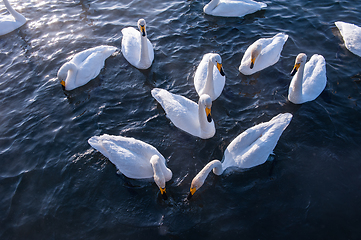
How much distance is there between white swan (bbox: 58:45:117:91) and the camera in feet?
31.4

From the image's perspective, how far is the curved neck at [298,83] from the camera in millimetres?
8495

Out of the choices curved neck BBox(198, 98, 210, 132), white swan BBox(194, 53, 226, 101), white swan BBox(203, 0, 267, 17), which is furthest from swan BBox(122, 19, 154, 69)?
white swan BBox(203, 0, 267, 17)

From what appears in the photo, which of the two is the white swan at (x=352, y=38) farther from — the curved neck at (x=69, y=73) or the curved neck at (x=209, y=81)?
the curved neck at (x=69, y=73)

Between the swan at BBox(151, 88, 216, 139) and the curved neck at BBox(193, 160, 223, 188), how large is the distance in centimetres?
129

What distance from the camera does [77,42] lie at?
12.1 m

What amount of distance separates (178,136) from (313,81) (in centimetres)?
519

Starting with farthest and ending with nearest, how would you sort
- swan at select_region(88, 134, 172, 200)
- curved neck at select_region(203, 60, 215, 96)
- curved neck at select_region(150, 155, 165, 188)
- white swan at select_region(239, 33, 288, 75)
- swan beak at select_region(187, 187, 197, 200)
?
white swan at select_region(239, 33, 288, 75) < curved neck at select_region(203, 60, 215, 96) < swan at select_region(88, 134, 172, 200) < swan beak at select_region(187, 187, 197, 200) < curved neck at select_region(150, 155, 165, 188)

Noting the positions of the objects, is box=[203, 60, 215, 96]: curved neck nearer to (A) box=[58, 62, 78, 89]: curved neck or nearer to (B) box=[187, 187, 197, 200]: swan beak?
(B) box=[187, 187, 197, 200]: swan beak

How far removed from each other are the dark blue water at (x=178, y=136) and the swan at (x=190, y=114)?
16.2 inches

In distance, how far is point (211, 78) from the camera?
8.52 metres

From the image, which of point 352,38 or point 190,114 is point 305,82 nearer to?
point 352,38

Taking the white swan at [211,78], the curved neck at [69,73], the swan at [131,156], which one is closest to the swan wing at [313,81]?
the white swan at [211,78]

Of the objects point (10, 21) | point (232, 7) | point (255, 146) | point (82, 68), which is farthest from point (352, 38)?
point (10, 21)

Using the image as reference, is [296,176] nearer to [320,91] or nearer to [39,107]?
[320,91]
